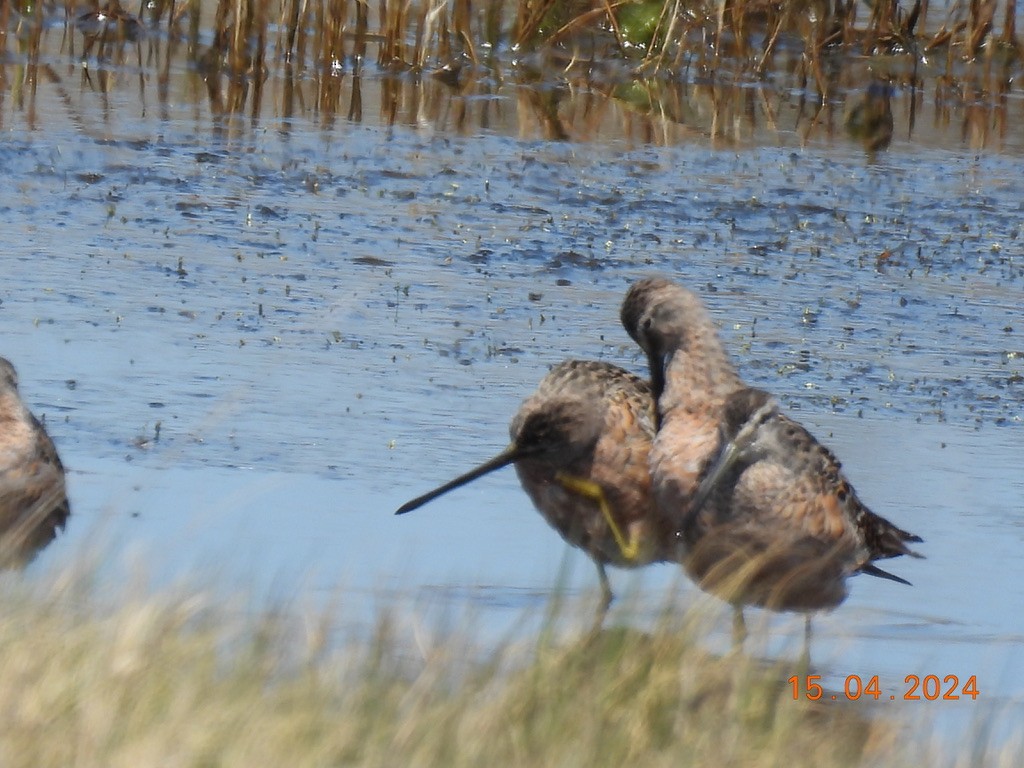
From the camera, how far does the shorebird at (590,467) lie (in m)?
5.34

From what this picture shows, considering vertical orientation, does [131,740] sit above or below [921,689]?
above

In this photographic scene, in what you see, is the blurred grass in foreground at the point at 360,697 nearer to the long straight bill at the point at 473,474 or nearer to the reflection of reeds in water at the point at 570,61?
the long straight bill at the point at 473,474

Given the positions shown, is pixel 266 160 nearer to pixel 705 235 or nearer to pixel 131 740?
pixel 705 235

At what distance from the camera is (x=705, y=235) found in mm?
9039

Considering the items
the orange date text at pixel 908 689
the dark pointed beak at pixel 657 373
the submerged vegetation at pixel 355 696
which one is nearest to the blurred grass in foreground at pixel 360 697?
the submerged vegetation at pixel 355 696

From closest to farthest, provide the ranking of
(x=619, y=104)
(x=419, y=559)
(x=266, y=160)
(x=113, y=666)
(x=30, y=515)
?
(x=113, y=666) < (x=30, y=515) < (x=419, y=559) < (x=266, y=160) < (x=619, y=104)

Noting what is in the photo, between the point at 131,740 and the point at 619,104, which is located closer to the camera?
the point at 131,740

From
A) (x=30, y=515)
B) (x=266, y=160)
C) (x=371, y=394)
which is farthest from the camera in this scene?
(x=266, y=160)

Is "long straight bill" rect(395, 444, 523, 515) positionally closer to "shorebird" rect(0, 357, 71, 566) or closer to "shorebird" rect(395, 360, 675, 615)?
"shorebird" rect(395, 360, 675, 615)

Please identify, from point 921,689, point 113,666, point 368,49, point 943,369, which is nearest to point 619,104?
point 368,49

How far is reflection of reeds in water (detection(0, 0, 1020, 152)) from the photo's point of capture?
38.2ft

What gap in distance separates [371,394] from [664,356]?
1.33 m

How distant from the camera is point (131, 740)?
10.9ft

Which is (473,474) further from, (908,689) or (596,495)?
(908,689)
